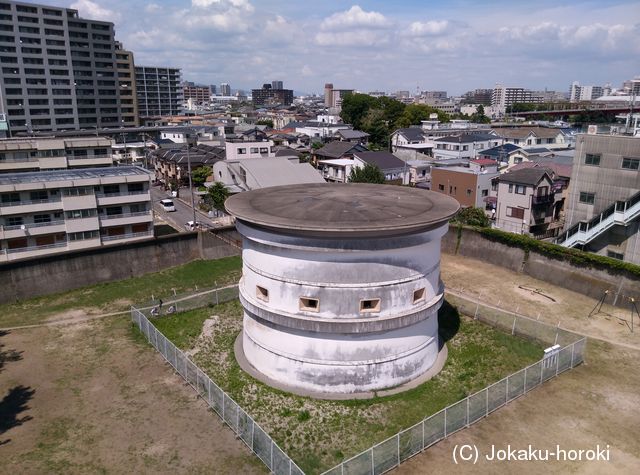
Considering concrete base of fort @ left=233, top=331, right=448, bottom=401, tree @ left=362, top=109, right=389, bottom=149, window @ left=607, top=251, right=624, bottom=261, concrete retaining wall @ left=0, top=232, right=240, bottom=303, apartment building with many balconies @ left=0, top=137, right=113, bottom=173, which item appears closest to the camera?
concrete base of fort @ left=233, top=331, right=448, bottom=401

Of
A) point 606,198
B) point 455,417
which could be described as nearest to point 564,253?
point 606,198

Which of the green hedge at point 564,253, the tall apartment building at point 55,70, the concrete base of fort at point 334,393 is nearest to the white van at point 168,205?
the green hedge at point 564,253

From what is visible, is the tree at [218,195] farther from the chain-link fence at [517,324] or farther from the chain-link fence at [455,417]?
the chain-link fence at [455,417]

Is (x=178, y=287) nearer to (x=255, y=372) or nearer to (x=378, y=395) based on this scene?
(x=255, y=372)

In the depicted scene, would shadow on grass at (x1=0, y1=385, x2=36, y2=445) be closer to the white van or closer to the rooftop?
the rooftop

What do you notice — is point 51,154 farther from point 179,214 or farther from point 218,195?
point 218,195

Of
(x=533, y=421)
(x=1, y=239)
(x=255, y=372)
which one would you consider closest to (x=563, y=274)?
(x=533, y=421)

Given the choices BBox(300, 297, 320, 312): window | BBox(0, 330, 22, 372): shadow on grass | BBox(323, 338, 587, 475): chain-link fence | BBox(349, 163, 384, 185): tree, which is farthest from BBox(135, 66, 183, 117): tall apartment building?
BBox(323, 338, 587, 475): chain-link fence
